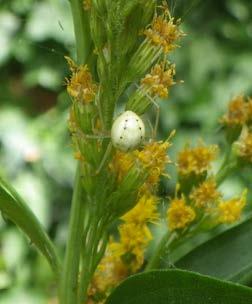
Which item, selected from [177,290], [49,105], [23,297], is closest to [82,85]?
[177,290]

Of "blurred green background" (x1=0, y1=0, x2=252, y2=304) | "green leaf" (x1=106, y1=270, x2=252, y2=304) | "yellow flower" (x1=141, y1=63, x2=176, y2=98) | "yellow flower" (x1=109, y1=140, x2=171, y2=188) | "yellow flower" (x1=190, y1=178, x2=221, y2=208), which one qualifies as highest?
"blurred green background" (x1=0, y1=0, x2=252, y2=304)

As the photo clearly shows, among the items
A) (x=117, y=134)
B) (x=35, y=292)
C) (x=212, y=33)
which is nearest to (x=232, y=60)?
(x=212, y=33)

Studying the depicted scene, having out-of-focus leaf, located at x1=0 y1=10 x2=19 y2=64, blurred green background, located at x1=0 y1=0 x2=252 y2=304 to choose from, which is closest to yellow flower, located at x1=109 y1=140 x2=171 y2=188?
blurred green background, located at x1=0 y1=0 x2=252 y2=304

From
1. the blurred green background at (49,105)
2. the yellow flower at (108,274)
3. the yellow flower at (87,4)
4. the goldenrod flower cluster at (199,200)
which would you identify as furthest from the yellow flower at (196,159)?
the blurred green background at (49,105)

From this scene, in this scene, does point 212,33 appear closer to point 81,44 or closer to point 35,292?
point 35,292

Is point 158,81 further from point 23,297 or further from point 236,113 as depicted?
point 23,297

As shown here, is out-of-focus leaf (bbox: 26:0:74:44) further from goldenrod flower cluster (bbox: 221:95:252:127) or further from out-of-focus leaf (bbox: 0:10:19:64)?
goldenrod flower cluster (bbox: 221:95:252:127)

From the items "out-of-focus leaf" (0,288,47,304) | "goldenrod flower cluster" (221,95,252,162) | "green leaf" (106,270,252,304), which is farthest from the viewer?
"out-of-focus leaf" (0,288,47,304)
